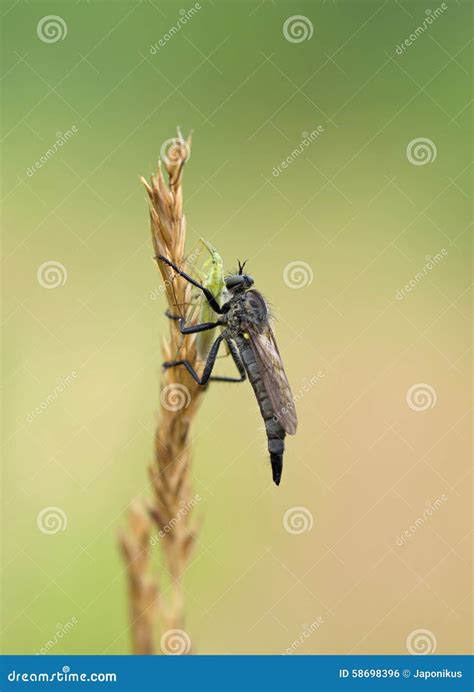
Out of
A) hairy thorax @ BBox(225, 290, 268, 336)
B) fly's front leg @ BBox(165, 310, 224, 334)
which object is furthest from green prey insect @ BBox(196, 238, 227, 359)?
hairy thorax @ BBox(225, 290, 268, 336)

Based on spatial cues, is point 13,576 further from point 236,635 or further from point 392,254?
point 392,254

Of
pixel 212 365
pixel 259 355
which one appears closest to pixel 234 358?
pixel 259 355

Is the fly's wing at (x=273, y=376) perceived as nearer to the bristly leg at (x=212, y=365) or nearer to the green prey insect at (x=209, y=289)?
the bristly leg at (x=212, y=365)

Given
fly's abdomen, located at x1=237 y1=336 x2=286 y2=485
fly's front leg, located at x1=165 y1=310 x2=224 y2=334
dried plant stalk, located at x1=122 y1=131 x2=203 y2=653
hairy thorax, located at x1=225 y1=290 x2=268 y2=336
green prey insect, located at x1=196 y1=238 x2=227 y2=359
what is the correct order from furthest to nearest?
hairy thorax, located at x1=225 y1=290 x2=268 y2=336
fly's abdomen, located at x1=237 y1=336 x2=286 y2=485
green prey insect, located at x1=196 y1=238 x2=227 y2=359
fly's front leg, located at x1=165 y1=310 x2=224 y2=334
dried plant stalk, located at x1=122 y1=131 x2=203 y2=653

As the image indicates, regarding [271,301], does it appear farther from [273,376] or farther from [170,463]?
[170,463]

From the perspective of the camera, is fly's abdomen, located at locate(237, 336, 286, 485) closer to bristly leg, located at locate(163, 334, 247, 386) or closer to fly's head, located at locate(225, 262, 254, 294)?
Result: bristly leg, located at locate(163, 334, 247, 386)

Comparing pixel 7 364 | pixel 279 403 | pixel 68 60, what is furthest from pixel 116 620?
pixel 68 60

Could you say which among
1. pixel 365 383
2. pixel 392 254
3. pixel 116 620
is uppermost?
pixel 392 254
